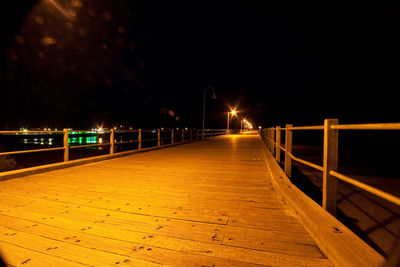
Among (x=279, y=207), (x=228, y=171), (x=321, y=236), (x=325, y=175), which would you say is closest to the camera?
(x=321, y=236)

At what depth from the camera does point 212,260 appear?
1.95 metres

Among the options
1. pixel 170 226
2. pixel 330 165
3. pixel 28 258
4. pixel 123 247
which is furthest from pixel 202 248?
pixel 330 165

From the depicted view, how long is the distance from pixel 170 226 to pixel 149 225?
245 millimetres

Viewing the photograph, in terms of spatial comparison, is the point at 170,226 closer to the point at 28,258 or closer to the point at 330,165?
the point at 28,258

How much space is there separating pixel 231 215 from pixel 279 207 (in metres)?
0.75

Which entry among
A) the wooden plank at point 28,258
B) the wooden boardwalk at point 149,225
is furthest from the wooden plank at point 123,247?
the wooden plank at point 28,258

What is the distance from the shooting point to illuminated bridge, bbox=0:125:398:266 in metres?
1.96

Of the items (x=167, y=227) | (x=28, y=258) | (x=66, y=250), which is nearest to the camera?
(x=28, y=258)

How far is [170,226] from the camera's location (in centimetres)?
259

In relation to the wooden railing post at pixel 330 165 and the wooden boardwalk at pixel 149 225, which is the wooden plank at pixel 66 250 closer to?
the wooden boardwalk at pixel 149 225

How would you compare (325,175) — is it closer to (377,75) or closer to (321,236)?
(321,236)

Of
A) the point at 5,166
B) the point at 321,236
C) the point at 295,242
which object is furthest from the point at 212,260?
the point at 5,166

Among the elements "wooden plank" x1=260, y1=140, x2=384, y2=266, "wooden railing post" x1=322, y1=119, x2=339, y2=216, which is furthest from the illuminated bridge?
"wooden railing post" x1=322, y1=119, x2=339, y2=216

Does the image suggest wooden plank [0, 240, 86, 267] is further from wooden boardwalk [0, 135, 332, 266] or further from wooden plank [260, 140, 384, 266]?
wooden plank [260, 140, 384, 266]
